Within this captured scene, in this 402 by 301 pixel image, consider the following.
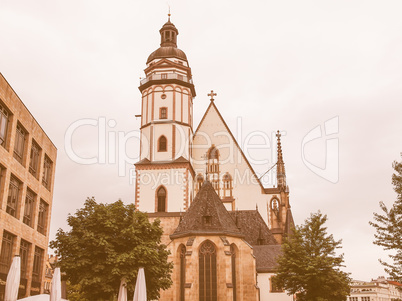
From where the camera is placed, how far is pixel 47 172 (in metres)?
32.6

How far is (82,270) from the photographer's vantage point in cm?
2714

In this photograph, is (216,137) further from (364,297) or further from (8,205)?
(364,297)

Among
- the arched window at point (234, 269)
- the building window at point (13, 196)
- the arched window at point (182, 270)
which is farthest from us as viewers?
the arched window at point (234, 269)

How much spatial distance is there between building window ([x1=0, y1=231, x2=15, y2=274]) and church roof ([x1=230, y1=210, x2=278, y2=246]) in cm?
2568

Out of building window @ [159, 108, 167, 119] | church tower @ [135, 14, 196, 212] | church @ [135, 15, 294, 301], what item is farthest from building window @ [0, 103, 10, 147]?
building window @ [159, 108, 167, 119]

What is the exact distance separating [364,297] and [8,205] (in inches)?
5259

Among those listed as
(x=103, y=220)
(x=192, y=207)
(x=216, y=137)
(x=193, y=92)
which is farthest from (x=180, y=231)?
(x=193, y=92)

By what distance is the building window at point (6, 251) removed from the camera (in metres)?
23.6

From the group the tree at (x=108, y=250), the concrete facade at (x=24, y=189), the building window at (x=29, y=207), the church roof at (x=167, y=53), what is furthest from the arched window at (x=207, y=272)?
the church roof at (x=167, y=53)

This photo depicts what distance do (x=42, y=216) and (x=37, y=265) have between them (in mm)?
3165

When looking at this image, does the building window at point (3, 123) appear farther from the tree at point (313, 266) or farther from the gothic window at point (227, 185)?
the gothic window at point (227, 185)

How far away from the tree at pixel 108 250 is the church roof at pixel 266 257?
16663 mm

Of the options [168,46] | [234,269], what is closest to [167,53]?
[168,46]

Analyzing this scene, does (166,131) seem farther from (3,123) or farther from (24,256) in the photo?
(3,123)
